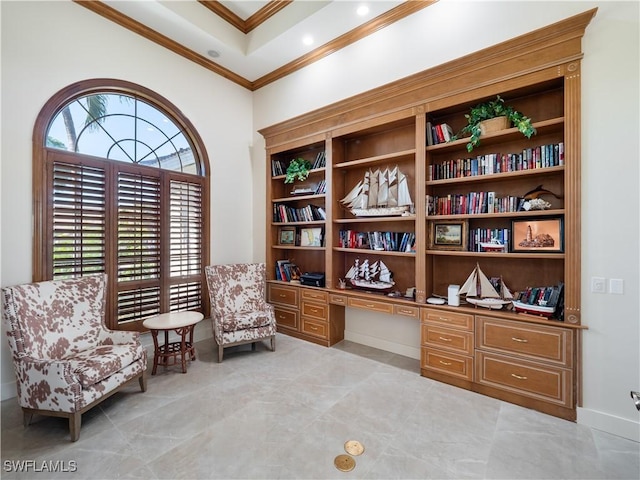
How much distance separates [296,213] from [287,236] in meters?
0.40

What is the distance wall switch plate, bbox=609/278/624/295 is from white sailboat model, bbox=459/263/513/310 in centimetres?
69

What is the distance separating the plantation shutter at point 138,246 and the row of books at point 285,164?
1580 millimetres

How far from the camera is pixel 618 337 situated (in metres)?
2.13

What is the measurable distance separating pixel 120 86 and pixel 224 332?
2989 mm

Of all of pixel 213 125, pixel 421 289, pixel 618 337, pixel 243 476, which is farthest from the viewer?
pixel 213 125

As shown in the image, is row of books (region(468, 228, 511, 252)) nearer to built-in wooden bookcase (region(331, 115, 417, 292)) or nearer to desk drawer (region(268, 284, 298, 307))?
built-in wooden bookcase (region(331, 115, 417, 292))

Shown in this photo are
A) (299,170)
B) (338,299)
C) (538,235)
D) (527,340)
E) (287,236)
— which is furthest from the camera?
(287,236)

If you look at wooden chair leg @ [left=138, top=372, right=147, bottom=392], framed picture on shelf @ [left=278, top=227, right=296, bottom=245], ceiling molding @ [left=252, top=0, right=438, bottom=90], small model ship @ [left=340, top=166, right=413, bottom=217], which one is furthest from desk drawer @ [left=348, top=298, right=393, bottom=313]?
ceiling molding @ [left=252, top=0, right=438, bottom=90]

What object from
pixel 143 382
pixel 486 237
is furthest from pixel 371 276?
pixel 143 382

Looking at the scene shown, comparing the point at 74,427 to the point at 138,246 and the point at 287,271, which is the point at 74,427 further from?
the point at 287,271

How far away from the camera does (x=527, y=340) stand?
2.41 meters

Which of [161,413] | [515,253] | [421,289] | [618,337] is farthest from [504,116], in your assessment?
[161,413]

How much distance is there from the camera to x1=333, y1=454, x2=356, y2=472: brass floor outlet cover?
1.80m

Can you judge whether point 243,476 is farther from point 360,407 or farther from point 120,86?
point 120,86
